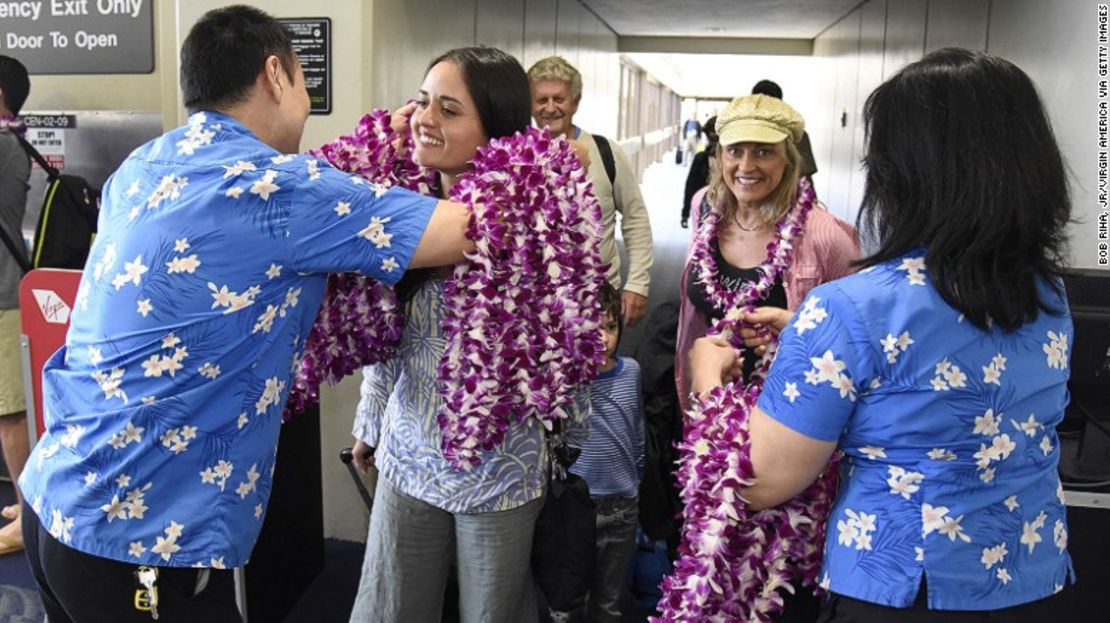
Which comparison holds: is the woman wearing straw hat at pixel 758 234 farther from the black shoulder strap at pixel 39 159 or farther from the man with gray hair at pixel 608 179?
the black shoulder strap at pixel 39 159

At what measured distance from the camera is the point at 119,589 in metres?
1.37

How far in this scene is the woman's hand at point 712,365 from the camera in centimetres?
166

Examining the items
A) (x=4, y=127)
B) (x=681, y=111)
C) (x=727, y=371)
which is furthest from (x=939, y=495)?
(x=681, y=111)

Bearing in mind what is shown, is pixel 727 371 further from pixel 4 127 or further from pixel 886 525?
pixel 4 127

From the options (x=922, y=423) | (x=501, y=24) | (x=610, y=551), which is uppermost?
(x=501, y=24)

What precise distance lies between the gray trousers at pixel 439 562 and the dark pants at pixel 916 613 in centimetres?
63

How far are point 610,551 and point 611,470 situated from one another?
246 millimetres

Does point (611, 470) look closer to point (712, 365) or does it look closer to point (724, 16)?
point (712, 365)

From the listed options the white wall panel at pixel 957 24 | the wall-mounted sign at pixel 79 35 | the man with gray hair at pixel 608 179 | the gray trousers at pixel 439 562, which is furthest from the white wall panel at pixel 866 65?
the gray trousers at pixel 439 562

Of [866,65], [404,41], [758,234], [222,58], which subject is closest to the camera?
[222,58]

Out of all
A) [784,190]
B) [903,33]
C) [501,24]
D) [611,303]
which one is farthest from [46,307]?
[903,33]

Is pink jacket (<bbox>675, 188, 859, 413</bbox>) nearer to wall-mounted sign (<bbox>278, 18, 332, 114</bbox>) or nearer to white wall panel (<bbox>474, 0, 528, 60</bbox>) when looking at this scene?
wall-mounted sign (<bbox>278, 18, 332, 114</bbox>)

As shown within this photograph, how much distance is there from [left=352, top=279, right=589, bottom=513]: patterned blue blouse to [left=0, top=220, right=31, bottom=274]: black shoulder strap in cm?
214

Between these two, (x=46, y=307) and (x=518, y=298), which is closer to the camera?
(x=518, y=298)
